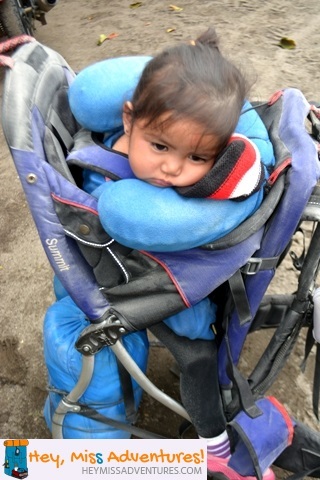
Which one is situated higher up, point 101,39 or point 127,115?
point 127,115

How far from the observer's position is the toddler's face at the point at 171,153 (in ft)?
3.31

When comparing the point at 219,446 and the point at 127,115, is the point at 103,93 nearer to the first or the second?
the point at 127,115

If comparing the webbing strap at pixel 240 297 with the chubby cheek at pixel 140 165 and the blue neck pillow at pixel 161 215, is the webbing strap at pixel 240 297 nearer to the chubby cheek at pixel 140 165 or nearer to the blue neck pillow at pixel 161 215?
the blue neck pillow at pixel 161 215

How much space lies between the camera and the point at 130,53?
384cm

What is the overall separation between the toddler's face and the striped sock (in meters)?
0.80

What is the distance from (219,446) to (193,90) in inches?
40.1

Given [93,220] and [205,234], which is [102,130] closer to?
[93,220]

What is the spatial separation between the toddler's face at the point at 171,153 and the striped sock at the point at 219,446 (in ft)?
2.64

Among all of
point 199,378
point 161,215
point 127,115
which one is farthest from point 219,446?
point 127,115

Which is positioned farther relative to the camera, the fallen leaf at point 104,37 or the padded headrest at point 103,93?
the fallen leaf at point 104,37

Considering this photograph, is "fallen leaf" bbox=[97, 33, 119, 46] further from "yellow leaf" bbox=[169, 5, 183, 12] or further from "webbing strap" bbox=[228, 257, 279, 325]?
"webbing strap" bbox=[228, 257, 279, 325]

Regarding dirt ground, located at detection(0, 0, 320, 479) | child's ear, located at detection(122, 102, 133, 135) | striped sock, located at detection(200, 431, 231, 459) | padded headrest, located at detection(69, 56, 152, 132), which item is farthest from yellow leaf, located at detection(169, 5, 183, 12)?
striped sock, located at detection(200, 431, 231, 459)

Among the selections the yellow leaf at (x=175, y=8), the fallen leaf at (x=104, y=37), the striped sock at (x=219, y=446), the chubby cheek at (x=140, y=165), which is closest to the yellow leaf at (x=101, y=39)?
the fallen leaf at (x=104, y=37)

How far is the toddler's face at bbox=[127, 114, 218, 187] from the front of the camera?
1010 millimetres
